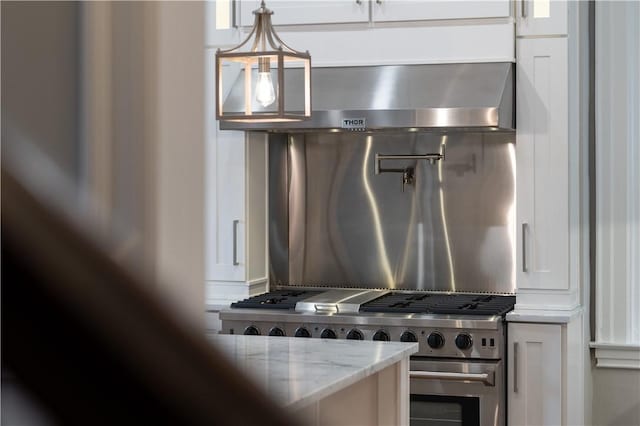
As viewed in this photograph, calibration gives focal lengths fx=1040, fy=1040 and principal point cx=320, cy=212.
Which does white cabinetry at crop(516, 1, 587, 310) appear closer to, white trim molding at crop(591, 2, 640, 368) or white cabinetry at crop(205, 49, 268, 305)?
white trim molding at crop(591, 2, 640, 368)

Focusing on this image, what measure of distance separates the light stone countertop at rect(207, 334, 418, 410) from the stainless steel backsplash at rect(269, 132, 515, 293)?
6.39 feet

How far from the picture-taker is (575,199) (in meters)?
4.51

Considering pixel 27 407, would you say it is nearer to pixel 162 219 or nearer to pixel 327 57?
pixel 162 219

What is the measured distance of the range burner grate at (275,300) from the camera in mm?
4473

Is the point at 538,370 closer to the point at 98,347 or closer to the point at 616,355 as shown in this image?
the point at 616,355

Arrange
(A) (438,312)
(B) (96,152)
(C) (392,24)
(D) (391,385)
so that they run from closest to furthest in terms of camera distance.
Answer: (B) (96,152)
(D) (391,385)
(A) (438,312)
(C) (392,24)

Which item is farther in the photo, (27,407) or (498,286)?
(498,286)

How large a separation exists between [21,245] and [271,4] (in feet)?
15.0

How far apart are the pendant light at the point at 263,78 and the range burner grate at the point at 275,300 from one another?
32.6 inches

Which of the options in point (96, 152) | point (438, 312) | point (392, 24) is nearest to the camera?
point (96, 152)

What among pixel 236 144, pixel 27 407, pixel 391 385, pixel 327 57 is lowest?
pixel 391 385

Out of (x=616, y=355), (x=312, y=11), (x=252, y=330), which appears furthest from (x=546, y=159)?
(x=252, y=330)

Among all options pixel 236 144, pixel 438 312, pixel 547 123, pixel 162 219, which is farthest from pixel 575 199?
pixel 162 219

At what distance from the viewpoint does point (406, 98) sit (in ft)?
14.5
